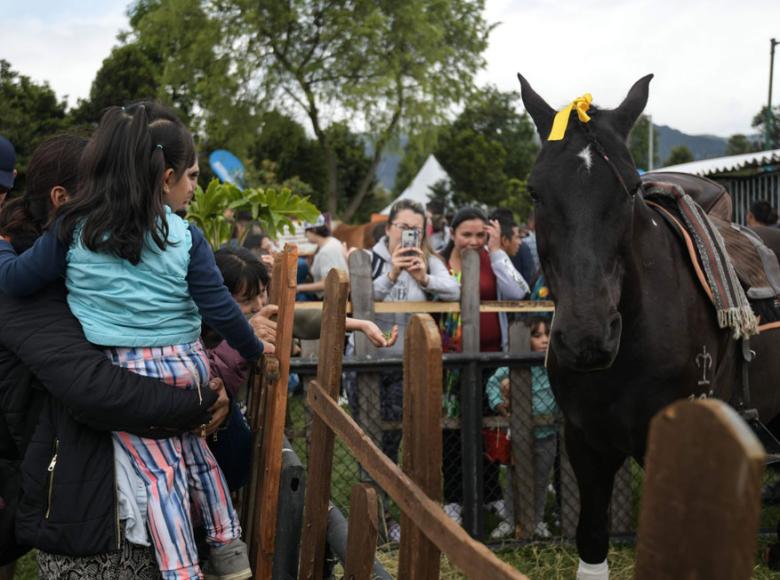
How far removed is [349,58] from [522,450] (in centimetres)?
3386

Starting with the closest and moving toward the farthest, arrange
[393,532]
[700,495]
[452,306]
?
1. [700,495]
2. [393,532]
3. [452,306]

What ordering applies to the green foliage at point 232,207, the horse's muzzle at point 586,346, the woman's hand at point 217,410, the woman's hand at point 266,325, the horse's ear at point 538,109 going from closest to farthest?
the woman's hand at point 217,410 → the horse's muzzle at point 586,346 → the woman's hand at point 266,325 → the horse's ear at point 538,109 → the green foliage at point 232,207

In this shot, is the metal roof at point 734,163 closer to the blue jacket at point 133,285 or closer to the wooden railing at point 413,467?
the wooden railing at point 413,467

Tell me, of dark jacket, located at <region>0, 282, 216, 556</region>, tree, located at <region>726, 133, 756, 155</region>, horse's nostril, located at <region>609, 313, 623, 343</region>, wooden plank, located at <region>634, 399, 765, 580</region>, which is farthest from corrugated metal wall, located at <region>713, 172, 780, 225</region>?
tree, located at <region>726, 133, 756, 155</region>

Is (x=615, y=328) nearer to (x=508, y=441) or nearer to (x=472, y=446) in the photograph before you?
(x=472, y=446)

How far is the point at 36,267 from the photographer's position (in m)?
2.41

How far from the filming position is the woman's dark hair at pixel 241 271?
3590 mm

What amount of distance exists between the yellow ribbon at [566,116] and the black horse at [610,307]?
0.03 metres

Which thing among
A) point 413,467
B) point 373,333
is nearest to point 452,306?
point 373,333

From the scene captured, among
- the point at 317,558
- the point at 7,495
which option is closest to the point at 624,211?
the point at 317,558

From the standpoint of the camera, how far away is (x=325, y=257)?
919 centimetres

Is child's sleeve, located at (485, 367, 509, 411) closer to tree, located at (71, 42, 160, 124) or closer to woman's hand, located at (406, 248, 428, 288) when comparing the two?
woman's hand, located at (406, 248, 428, 288)

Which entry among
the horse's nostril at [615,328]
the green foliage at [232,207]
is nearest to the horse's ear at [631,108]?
the horse's nostril at [615,328]

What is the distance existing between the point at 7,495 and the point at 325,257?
22.0 ft
